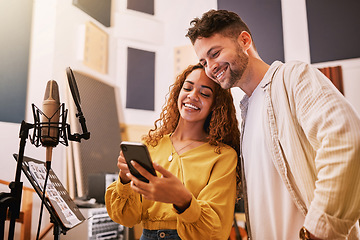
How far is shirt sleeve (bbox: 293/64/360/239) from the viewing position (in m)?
0.95

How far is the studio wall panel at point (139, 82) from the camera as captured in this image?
13.2ft

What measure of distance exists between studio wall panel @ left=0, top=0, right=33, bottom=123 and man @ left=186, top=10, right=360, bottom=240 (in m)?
1.87

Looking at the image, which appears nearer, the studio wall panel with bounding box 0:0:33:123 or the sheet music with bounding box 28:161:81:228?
the sheet music with bounding box 28:161:81:228

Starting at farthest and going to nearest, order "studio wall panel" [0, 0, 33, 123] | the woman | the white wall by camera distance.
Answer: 1. the white wall
2. "studio wall panel" [0, 0, 33, 123]
3. the woman

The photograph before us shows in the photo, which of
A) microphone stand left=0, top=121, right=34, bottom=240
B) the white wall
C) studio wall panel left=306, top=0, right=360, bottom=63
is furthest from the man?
studio wall panel left=306, top=0, right=360, bottom=63

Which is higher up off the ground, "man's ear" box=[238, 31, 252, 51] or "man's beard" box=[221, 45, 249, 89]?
"man's ear" box=[238, 31, 252, 51]

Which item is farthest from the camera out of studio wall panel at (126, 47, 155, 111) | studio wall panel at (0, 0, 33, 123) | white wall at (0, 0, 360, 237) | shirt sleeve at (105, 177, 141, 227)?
studio wall panel at (126, 47, 155, 111)

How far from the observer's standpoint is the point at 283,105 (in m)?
1.23

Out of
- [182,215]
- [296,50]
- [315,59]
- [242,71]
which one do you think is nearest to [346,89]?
[315,59]

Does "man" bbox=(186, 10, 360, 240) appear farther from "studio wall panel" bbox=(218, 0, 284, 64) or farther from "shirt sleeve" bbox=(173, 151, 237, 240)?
"studio wall panel" bbox=(218, 0, 284, 64)

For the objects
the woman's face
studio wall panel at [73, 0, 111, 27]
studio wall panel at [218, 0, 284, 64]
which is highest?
studio wall panel at [73, 0, 111, 27]

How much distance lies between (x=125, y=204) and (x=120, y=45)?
306cm

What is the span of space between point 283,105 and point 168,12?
3.17 meters

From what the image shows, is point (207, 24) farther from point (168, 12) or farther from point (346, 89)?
point (168, 12)
